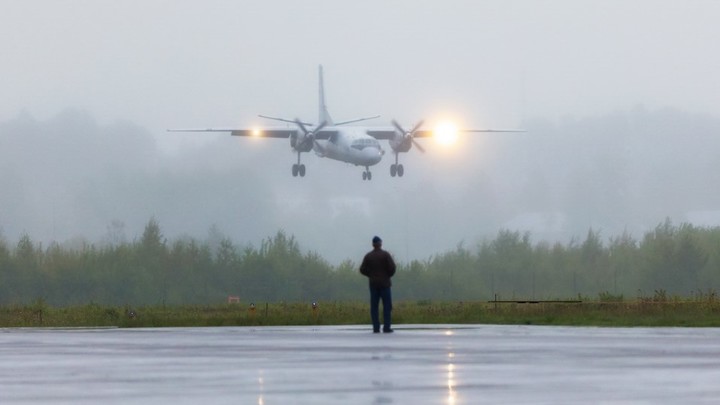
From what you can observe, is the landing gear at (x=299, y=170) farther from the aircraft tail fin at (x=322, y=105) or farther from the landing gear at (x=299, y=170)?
the aircraft tail fin at (x=322, y=105)

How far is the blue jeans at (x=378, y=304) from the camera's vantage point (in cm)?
2617

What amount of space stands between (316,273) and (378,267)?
9605 cm

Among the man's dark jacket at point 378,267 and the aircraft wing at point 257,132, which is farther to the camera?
the aircraft wing at point 257,132

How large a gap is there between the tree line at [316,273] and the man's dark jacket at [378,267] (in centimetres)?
6771

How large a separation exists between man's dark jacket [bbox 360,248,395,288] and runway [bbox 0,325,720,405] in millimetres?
3203

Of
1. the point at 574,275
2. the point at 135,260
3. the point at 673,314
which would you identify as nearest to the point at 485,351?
the point at 673,314

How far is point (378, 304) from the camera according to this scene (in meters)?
26.6

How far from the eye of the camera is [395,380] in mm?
13742

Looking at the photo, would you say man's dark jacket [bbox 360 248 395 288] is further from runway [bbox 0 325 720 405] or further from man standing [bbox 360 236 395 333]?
runway [bbox 0 325 720 405]

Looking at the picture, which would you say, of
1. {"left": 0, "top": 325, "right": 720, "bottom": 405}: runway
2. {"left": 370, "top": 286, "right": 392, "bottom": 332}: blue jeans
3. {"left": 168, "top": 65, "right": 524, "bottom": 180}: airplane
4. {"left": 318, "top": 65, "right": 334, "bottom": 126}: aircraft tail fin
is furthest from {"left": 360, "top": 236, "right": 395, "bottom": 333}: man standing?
{"left": 318, "top": 65, "right": 334, "bottom": 126}: aircraft tail fin

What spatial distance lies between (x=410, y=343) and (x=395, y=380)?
24.4 feet

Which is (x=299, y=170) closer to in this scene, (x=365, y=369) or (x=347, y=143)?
(x=347, y=143)

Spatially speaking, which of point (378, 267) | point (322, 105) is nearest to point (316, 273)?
→ point (322, 105)

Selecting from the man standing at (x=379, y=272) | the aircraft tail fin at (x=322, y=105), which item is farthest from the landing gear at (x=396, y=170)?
the man standing at (x=379, y=272)
